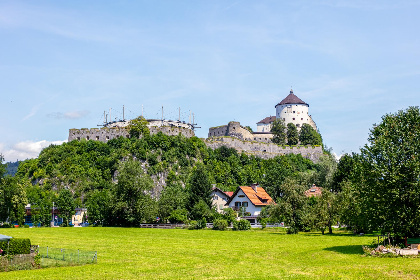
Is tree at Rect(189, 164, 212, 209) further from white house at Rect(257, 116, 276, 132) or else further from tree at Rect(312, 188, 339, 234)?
white house at Rect(257, 116, 276, 132)

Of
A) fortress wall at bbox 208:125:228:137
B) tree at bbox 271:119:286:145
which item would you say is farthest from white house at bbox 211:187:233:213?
fortress wall at bbox 208:125:228:137

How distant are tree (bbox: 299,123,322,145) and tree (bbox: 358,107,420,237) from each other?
94.4m

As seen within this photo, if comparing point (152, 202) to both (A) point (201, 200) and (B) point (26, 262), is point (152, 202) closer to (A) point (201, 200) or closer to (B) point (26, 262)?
(A) point (201, 200)

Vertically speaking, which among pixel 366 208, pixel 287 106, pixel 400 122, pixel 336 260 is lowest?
pixel 336 260

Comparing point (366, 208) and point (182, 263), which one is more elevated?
point (366, 208)

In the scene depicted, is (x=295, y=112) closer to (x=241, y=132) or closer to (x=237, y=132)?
(x=241, y=132)

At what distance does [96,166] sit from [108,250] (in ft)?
203

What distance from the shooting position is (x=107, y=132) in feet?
351

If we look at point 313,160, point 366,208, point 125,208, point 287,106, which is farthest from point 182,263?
point 287,106

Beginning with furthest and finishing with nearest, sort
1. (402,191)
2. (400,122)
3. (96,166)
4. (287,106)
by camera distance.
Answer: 1. (287,106)
2. (96,166)
3. (400,122)
4. (402,191)

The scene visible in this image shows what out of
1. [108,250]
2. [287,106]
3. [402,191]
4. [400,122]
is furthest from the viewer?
[287,106]

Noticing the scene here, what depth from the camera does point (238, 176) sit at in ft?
336

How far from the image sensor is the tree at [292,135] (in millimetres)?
130100

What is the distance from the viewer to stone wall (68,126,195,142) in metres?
106
